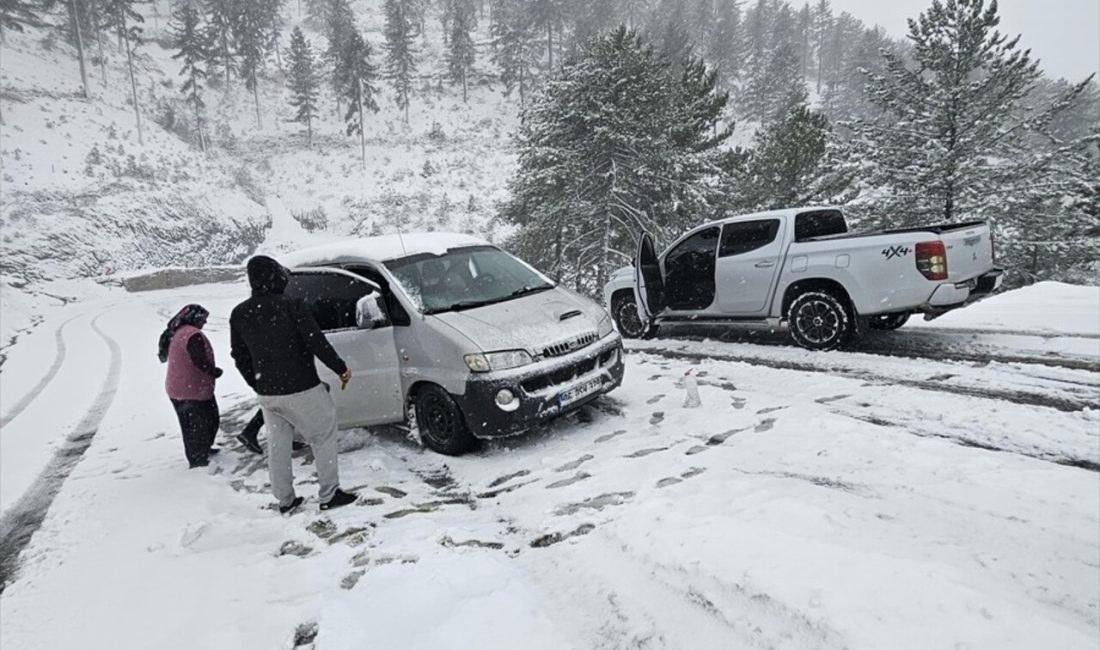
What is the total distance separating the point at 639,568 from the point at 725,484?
42.5 inches

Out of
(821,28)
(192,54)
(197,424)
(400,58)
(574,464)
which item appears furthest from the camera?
(821,28)

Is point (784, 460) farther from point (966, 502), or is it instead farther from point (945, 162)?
point (945, 162)

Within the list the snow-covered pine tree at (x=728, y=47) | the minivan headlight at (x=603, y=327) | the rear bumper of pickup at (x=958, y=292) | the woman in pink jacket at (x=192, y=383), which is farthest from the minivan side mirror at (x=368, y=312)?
the snow-covered pine tree at (x=728, y=47)

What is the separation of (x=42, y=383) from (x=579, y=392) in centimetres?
1250

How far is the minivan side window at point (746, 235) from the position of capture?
7.54 metres

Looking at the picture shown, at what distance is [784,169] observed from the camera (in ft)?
62.4

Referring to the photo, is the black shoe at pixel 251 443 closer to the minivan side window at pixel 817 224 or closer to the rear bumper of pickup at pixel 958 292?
the minivan side window at pixel 817 224

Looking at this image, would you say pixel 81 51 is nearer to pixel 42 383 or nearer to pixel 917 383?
pixel 42 383

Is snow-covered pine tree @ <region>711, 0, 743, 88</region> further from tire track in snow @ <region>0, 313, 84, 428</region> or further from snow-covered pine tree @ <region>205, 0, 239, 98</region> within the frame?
tire track in snow @ <region>0, 313, 84, 428</region>

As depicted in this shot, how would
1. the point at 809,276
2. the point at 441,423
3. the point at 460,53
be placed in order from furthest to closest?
the point at 460,53
the point at 809,276
the point at 441,423

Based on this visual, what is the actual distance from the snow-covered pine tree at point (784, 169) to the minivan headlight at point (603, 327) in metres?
13.5

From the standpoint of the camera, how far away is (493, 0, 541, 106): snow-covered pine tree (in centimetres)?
6147

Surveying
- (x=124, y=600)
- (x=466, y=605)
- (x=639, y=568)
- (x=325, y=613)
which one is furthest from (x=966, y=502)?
(x=124, y=600)

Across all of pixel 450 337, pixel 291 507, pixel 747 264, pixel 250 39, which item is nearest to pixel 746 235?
pixel 747 264
